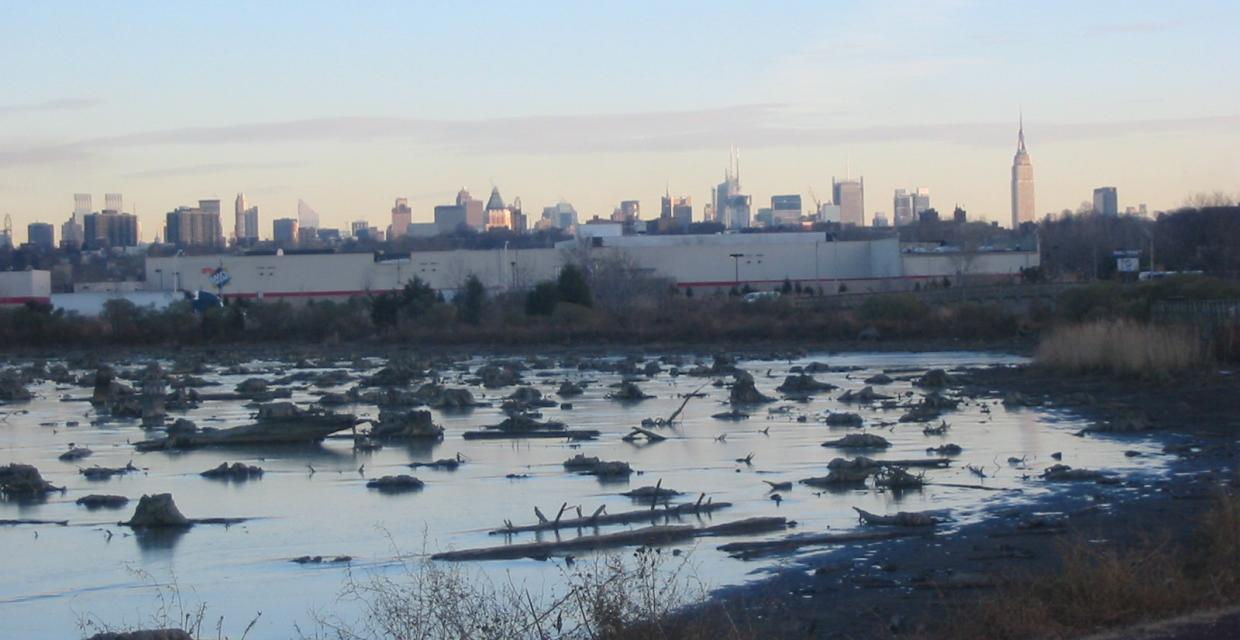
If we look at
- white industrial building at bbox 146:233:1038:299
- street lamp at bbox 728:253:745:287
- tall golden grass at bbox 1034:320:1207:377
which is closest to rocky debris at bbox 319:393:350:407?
tall golden grass at bbox 1034:320:1207:377

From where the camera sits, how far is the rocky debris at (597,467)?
2158 cm

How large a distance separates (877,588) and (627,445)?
42.3 ft

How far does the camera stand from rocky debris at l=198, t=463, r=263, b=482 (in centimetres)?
2252

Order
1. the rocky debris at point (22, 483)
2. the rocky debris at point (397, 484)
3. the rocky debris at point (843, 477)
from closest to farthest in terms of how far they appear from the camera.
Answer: the rocky debris at point (843, 477), the rocky debris at point (397, 484), the rocky debris at point (22, 483)

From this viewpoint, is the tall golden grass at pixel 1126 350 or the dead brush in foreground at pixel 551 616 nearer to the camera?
the dead brush in foreground at pixel 551 616

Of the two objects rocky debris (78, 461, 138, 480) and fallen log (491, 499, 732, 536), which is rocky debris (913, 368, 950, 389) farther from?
rocky debris (78, 461, 138, 480)

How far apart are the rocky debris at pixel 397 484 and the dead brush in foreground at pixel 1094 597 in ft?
35.1

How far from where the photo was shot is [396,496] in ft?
66.5

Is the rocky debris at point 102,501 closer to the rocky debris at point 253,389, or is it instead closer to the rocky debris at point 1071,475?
the rocky debris at point 1071,475

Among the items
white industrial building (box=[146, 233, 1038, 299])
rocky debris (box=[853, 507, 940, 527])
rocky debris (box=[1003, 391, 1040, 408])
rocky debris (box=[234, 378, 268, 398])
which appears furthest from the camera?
Result: white industrial building (box=[146, 233, 1038, 299])

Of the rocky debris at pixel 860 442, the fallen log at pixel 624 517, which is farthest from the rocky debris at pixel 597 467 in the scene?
the rocky debris at pixel 860 442

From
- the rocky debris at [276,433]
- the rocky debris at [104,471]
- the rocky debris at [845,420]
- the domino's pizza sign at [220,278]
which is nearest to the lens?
the rocky debris at [104,471]

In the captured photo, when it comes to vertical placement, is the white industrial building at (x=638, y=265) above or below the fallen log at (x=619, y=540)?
above

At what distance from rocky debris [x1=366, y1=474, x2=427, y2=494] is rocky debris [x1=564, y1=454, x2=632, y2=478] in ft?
7.84
